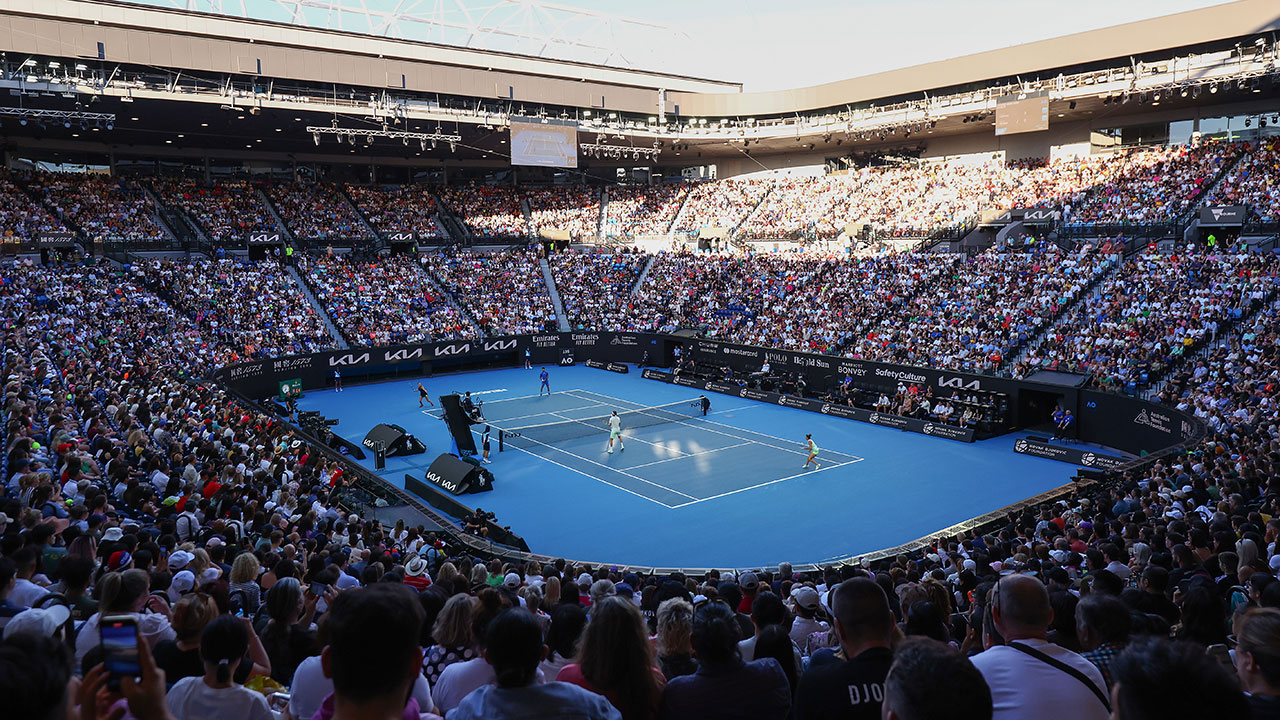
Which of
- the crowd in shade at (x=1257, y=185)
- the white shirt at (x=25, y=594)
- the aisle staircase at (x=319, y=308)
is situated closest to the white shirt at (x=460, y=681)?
the white shirt at (x=25, y=594)

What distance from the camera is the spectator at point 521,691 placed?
11.5 feet

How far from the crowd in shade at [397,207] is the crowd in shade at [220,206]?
281 inches

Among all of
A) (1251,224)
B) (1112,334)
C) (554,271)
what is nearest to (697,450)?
(1112,334)

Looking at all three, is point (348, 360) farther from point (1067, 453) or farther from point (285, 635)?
point (285, 635)

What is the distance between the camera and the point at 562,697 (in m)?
3.53

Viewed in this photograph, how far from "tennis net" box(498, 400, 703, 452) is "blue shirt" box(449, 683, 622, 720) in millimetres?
27865

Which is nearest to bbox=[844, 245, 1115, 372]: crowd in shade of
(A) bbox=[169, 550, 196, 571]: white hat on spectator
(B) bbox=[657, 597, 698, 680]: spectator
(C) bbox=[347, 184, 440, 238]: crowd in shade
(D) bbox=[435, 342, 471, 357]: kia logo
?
(D) bbox=[435, 342, 471, 357]: kia logo

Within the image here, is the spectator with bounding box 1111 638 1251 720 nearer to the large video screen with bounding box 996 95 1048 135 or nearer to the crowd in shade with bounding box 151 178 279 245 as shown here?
the large video screen with bounding box 996 95 1048 135

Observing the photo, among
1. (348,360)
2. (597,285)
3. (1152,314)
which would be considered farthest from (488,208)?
(1152,314)

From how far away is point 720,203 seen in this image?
2640 inches

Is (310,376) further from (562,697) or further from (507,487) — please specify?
(562,697)

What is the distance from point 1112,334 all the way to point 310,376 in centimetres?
3821

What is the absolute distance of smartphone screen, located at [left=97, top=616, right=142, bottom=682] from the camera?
123 inches

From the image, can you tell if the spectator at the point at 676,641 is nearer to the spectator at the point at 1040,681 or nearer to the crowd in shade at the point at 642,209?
the spectator at the point at 1040,681
